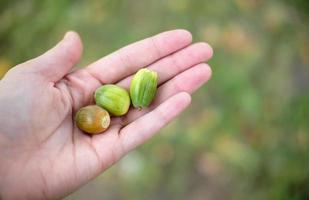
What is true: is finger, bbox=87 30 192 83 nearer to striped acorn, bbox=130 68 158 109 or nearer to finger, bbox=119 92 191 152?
striped acorn, bbox=130 68 158 109

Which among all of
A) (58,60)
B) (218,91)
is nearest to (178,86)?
(58,60)

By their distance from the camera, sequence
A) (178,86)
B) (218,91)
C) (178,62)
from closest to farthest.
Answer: (178,86) < (178,62) < (218,91)

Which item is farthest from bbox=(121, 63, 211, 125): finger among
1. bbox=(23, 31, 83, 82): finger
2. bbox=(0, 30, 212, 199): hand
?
bbox=(23, 31, 83, 82): finger

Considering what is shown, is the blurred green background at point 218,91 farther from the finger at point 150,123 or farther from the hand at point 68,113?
the finger at point 150,123

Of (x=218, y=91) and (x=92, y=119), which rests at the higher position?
(x=92, y=119)

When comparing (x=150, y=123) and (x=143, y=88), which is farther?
(x=143, y=88)

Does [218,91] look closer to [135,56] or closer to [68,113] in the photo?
[135,56]

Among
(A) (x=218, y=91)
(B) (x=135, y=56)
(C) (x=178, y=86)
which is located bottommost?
(A) (x=218, y=91)

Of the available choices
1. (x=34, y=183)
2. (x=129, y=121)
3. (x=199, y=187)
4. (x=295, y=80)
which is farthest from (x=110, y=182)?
(x=295, y=80)

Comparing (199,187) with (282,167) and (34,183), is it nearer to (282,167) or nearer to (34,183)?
(282,167)
